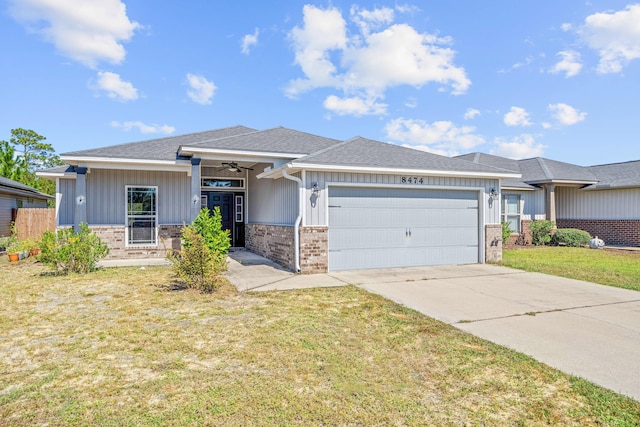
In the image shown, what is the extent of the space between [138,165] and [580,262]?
13974mm

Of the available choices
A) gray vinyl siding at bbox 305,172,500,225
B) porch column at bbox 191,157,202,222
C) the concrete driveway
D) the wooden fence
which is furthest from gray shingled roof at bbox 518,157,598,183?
the wooden fence

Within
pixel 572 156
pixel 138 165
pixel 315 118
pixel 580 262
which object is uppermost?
pixel 315 118

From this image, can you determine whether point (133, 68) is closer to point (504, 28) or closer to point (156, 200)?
point (156, 200)

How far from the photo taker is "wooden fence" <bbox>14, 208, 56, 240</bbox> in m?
16.1

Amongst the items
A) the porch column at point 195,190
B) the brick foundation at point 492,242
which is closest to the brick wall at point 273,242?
the porch column at point 195,190

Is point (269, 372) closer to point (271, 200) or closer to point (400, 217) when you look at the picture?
point (400, 217)

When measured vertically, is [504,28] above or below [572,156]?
above

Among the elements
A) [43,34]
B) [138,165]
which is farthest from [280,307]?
[43,34]

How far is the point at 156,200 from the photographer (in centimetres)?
1195

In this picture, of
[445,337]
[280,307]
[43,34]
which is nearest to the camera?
[445,337]

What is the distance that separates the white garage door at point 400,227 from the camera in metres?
9.32

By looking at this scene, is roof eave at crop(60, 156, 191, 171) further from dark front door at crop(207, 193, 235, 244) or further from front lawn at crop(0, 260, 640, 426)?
front lawn at crop(0, 260, 640, 426)

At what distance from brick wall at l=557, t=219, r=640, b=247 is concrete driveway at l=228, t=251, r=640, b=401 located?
10528mm

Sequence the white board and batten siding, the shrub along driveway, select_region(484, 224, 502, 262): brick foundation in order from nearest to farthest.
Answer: the shrub along driveway
the white board and batten siding
select_region(484, 224, 502, 262): brick foundation
